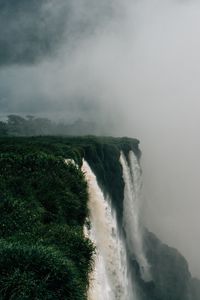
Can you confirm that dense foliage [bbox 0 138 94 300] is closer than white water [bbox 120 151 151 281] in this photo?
Yes

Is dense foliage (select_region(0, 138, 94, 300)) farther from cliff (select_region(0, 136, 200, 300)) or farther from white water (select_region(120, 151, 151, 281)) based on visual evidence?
white water (select_region(120, 151, 151, 281))

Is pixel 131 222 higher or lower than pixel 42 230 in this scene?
higher

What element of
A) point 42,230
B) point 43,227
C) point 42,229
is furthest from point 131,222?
point 42,230

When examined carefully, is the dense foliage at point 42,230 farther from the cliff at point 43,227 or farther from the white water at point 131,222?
the white water at point 131,222

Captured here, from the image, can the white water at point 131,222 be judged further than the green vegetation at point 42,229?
Yes

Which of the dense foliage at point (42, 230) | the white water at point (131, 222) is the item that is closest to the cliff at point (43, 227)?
the dense foliage at point (42, 230)

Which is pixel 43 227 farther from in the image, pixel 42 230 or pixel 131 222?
pixel 131 222

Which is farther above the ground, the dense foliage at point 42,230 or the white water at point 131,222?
the white water at point 131,222

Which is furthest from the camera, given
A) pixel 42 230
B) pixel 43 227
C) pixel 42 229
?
pixel 43 227

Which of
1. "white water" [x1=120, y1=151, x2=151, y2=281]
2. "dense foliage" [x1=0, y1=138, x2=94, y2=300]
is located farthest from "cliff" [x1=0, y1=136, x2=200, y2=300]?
"white water" [x1=120, y1=151, x2=151, y2=281]

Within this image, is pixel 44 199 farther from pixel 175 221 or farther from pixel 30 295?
pixel 175 221

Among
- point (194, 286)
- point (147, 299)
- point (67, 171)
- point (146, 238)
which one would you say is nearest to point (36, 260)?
point (67, 171)
